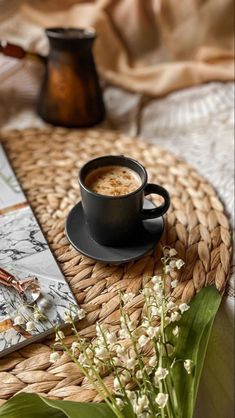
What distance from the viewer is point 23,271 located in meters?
0.60

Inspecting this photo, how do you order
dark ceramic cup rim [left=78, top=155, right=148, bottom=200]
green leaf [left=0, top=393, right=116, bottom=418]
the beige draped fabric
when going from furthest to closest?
the beige draped fabric
dark ceramic cup rim [left=78, top=155, right=148, bottom=200]
green leaf [left=0, top=393, right=116, bottom=418]

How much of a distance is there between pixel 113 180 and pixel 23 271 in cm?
16

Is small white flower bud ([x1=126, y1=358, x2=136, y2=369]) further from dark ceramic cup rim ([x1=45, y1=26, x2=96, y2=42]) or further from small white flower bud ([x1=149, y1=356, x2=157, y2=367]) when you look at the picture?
dark ceramic cup rim ([x1=45, y1=26, x2=96, y2=42])

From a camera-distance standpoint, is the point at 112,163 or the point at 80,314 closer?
the point at 80,314

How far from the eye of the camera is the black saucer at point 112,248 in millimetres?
605

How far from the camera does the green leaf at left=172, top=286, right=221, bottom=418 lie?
494 millimetres

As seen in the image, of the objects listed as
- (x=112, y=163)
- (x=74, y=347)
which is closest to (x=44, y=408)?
(x=74, y=347)

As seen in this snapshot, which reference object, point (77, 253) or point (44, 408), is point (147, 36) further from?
point (44, 408)

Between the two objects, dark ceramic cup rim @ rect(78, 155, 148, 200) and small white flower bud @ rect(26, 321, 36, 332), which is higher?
dark ceramic cup rim @ rect(78, 155, 148, 200)

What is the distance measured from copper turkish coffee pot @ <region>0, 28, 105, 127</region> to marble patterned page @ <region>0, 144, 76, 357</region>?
0.73 feet

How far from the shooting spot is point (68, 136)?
2.86 ft

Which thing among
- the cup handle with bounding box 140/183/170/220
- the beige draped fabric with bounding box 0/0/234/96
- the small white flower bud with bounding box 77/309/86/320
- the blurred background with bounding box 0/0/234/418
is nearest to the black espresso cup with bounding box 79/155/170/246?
the cup handle with bounding box 140/183/170/220

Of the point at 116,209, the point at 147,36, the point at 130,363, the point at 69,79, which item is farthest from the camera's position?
the point at 147,36

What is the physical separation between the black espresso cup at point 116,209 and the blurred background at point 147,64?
280mm
